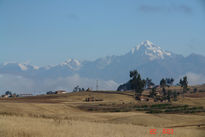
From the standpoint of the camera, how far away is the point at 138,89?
173625 millimetres

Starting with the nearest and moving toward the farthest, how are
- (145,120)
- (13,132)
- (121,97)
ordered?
1. (13,132)
2. (145,120)
3. (121,97)

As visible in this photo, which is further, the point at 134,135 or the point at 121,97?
the point at 121,97

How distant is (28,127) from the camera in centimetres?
2789

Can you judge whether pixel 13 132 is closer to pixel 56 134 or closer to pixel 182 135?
pixel 56 134

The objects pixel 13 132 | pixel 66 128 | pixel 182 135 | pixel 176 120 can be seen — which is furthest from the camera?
pixel 176 120

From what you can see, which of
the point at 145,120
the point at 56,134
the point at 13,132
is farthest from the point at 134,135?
the point at 145,120

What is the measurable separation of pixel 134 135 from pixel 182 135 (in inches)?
272

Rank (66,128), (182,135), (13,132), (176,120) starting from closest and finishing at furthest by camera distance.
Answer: (13,132) < (66,128) < (182,135) < (176,120)

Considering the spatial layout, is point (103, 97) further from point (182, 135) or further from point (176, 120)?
point (182, 135)

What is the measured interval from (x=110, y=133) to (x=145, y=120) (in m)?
29.1

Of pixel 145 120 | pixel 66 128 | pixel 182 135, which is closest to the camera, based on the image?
pixel 66 128

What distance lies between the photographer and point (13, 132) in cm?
Answer: 2573

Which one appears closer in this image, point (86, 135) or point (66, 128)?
point (86, 135)

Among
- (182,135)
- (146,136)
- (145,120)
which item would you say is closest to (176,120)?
(145,120)
